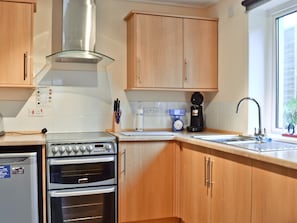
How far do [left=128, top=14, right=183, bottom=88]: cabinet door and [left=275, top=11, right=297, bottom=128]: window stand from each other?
0.92 metres

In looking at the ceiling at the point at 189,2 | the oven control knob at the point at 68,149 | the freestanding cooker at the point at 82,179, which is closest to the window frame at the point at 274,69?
the ceiling at the point at 189,2

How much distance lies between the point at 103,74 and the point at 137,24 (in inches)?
24.3

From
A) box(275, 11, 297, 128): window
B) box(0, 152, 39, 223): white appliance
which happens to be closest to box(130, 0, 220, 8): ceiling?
box(275, 11, 297, 128): window

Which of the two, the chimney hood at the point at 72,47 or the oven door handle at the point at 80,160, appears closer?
the oven door handle at the point at 80,160

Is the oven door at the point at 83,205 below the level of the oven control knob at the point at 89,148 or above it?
below

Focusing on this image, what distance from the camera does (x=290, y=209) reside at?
1.62 m

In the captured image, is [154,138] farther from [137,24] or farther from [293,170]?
[293,170]

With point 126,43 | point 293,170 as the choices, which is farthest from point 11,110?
point 293,170

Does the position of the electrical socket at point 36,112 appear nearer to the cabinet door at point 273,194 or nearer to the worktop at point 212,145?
the worktop at point 212,145

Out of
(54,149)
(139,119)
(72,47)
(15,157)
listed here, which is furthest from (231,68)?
(15,157)

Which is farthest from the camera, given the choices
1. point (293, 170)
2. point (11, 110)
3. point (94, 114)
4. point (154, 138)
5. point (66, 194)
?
point (94, 114)

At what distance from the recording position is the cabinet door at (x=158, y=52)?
314 centimetres

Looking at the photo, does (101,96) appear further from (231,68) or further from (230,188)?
(230,188)

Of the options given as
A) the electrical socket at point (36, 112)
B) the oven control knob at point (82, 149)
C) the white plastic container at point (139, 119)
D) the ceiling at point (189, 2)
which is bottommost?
the oven control knob at point (82, 149)
